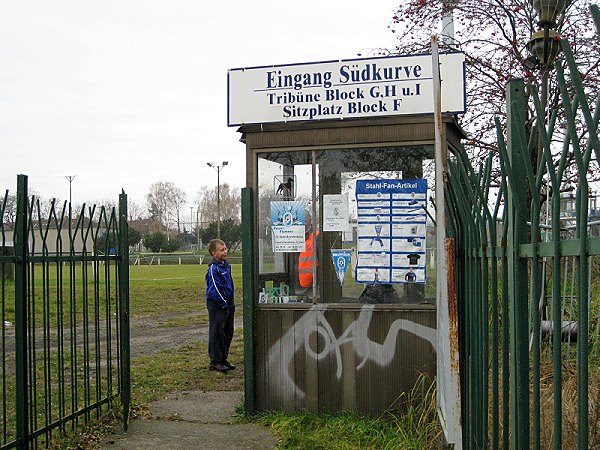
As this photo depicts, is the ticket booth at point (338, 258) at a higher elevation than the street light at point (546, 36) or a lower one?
lower

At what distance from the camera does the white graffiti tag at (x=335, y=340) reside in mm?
6793

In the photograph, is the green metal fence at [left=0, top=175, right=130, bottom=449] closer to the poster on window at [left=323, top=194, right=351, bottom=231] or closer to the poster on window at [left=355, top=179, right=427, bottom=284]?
the poster on window at [left=323, top=194, right=351, bottom=231]

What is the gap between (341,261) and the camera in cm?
704

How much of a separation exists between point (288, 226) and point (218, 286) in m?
3.19

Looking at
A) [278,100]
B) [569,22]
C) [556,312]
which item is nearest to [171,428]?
[278,100]

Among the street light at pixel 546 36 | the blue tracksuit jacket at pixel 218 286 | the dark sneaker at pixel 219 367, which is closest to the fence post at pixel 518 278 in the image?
the street light at pixel 546 36

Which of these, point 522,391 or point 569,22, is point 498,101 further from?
point 522,391

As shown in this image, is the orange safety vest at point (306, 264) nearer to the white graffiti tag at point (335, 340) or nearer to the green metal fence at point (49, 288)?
the white graffiti tag at point (335, 340)

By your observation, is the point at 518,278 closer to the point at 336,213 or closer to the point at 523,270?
the point at 523,270

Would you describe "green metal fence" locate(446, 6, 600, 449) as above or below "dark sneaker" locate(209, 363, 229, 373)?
above

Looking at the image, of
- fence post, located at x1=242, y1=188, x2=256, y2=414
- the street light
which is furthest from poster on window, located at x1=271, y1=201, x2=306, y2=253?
the street light

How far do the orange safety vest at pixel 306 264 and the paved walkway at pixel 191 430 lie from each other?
4.69 ft

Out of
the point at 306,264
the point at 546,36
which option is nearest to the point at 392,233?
the point at 306,264

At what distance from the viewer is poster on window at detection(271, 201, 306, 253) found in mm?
7141
